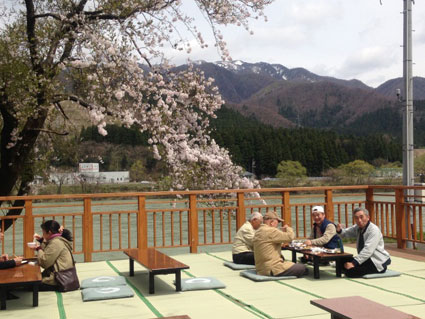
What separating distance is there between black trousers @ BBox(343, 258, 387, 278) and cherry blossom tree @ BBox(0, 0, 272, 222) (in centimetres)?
489

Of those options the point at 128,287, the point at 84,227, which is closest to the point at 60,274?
the point at 128,287

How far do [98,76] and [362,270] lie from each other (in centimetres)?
601

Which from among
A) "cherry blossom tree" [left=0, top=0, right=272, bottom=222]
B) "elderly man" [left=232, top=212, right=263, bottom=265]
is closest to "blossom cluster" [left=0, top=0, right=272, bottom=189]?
"cherry blossom tree" [left=0, top=0, right=272, bottom=222]

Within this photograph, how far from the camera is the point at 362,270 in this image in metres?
6.94

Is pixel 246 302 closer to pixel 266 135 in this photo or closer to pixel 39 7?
pixel 39 7

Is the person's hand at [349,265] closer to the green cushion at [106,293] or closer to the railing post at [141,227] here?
the green cushion at [106,293]

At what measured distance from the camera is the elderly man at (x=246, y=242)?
302 inches

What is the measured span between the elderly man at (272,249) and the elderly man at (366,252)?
0.66m

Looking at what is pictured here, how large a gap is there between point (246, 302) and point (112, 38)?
→ 20.1ft

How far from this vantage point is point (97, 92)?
1017cm

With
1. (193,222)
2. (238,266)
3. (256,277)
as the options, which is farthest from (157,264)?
(193,222)

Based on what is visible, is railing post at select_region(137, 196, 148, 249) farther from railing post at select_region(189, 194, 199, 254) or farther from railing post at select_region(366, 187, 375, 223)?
railing post at select_region(366, 187, 375, 223)

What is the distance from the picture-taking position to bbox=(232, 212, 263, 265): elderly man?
7677mm

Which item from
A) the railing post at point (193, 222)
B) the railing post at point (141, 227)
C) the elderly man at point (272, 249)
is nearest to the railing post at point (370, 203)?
the railing post at point (193, 222)
